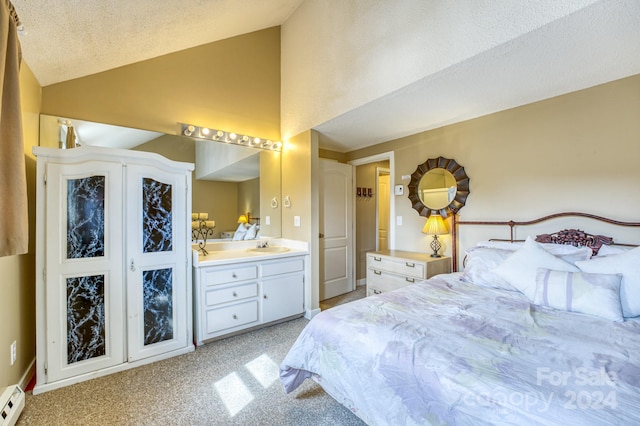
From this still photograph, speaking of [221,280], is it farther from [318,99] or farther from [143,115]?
[318,99]

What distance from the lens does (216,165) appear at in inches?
124

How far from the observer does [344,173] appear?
4.27 m

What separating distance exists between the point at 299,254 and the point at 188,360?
4.83 ft

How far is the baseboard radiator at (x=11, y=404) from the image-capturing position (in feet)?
5.02

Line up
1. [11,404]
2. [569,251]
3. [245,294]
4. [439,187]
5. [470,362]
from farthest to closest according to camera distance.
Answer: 1. [439,187]
2. [245,294]
3. [569,251]
4. [11,404]
5. [470,362]

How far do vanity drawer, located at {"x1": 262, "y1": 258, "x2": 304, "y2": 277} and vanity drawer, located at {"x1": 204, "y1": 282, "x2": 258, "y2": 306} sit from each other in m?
0.18

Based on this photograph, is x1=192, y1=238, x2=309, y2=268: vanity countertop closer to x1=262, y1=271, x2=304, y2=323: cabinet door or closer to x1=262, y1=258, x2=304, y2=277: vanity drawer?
x1=262, y1=258, x2=304, y2=277: vanity drawer

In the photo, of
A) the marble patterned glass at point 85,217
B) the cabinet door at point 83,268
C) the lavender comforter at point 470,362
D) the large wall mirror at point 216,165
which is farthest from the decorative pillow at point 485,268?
the marble patterned glass at point 85,217

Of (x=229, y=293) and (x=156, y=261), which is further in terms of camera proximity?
(x=229, y=293)

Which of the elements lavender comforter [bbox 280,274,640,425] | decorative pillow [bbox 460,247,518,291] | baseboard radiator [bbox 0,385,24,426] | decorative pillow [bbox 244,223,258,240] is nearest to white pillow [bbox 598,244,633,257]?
decorative pillow [bbox 460,247,518,291]

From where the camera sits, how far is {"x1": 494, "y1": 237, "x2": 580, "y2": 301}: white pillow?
6.29 feet

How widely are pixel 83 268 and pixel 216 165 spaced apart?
1.57 m

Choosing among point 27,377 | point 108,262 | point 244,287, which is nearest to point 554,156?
point 244,287

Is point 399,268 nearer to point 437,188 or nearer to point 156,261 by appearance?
point 437,188
